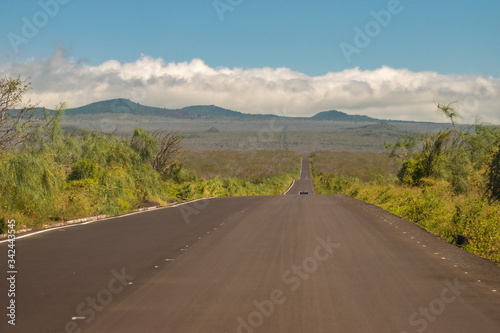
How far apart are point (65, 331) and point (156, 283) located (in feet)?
8.99

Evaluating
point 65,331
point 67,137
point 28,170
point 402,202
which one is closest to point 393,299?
point 65,331

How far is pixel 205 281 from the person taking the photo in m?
9.11
